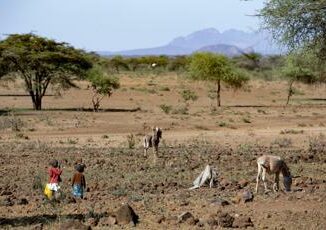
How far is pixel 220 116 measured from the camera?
39219 mm

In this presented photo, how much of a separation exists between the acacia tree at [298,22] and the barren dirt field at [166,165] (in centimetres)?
328

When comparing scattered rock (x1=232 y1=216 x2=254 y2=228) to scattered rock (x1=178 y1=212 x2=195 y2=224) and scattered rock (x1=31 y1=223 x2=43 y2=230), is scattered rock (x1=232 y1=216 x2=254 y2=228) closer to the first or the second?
scattered rock (x1=178 y1=212 x2=195 y2=224)

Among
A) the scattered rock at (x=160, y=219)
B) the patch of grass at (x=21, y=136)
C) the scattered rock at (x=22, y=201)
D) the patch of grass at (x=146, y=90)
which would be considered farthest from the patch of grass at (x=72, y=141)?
the patch of grass at (x=146, y=90)

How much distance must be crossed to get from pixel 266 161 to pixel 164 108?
27714 millimetres

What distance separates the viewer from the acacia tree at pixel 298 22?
16.5 metres

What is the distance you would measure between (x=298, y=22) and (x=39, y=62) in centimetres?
2764

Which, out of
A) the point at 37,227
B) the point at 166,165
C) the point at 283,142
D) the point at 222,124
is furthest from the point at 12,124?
the point at 37,227

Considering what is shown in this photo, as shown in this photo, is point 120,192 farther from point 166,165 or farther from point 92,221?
point 166,165

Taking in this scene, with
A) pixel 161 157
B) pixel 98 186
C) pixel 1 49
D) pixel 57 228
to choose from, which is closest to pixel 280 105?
pixel 1 49

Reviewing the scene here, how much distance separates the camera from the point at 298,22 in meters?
17.0

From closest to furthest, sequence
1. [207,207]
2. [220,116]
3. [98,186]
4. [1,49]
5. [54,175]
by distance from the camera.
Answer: [207,207] → [54,175] → [98,186] → [220,116] → [1,49]

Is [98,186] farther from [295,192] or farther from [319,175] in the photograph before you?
[319,175]

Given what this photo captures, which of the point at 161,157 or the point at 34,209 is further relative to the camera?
the point at 161,157

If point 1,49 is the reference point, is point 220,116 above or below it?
below
